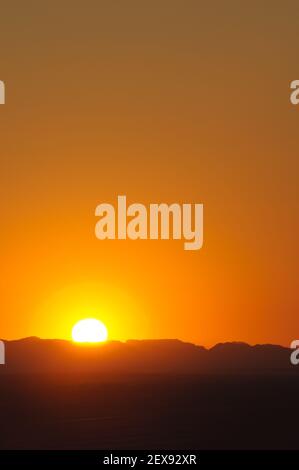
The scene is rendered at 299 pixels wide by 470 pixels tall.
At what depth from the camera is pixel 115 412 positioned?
147m

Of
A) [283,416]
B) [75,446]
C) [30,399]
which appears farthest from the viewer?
[30,399]

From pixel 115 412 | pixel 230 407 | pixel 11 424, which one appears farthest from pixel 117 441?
pixel 230 407

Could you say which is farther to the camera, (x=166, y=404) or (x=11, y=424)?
(x=166, y=404)

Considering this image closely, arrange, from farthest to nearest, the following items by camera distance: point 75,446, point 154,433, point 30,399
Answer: point 30,399 → point 154,433 → point 75,446

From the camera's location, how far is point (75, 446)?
317 ft

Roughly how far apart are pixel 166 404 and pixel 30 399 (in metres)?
40.0
